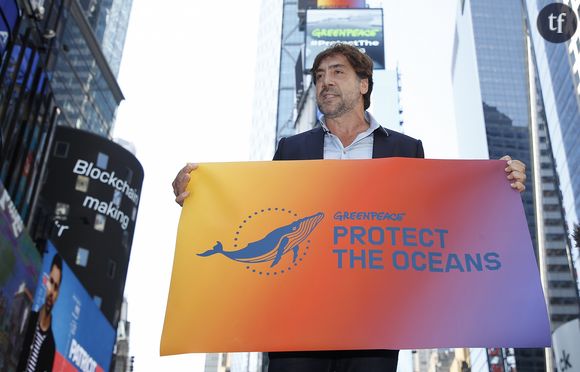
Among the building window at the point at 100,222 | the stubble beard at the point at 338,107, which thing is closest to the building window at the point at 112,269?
the building window at the point at 100,222

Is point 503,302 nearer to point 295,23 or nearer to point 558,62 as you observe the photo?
point 558,62

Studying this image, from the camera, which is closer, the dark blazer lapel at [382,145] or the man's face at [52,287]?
the dark blazer lapel at [382,145]

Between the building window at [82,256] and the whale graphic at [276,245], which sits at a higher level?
the building window at [82,256]

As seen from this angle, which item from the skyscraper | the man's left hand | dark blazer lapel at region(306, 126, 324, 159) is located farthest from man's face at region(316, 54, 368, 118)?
the skyscraper

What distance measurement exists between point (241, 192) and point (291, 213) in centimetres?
35

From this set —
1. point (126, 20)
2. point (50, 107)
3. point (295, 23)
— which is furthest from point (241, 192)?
point (295, 23)

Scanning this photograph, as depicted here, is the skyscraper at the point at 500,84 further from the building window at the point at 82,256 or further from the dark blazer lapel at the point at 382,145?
the dark blazer lapel at the point at 382,145

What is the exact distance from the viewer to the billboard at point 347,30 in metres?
79.4

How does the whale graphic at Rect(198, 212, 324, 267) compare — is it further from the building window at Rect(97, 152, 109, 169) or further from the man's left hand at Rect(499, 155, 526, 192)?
the building window at Rect(97, 152, 109, 169)

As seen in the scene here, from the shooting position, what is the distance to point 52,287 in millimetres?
26031

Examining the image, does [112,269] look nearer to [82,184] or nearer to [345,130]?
[82,184]

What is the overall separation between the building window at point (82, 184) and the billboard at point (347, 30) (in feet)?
149

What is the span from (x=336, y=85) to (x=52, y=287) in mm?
24814

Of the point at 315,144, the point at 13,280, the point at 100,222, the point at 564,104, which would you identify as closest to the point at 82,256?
the point at 100,222
